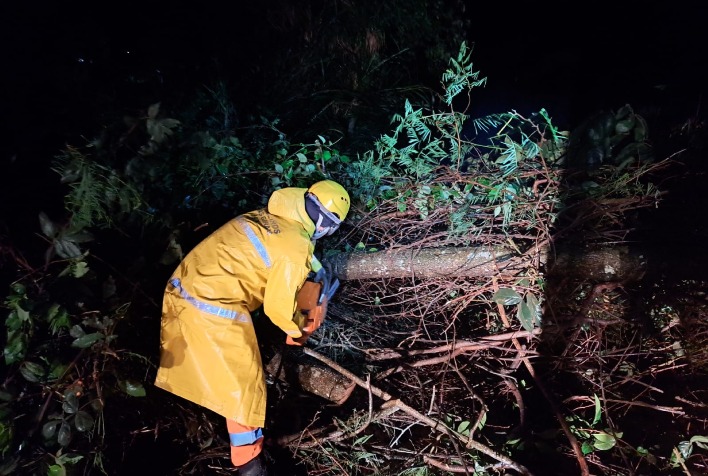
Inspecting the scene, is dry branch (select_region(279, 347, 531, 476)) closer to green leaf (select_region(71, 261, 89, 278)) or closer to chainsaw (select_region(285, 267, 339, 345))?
chainsaw (select_region(285, 267, 339, 345))

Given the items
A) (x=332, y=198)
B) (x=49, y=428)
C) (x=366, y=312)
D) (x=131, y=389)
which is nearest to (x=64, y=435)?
(x=49, y=428)

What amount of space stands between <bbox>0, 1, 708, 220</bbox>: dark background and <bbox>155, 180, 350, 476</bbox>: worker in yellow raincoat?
53.3 inches

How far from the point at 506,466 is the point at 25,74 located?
4170mm

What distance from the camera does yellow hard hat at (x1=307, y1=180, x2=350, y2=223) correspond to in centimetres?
228

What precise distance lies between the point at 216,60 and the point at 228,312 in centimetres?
337

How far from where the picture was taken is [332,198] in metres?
2.28

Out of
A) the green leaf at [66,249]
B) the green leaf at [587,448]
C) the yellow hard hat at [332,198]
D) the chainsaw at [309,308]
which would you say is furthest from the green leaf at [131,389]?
the green leaf at [587,448]

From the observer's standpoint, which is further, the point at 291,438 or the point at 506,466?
the point at 291,438

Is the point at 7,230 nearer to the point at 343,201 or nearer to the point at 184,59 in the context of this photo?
the point at 343,201

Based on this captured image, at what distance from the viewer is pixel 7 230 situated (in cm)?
215

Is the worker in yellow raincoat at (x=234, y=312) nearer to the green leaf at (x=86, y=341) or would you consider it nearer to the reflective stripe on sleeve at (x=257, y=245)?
the reflective stripe on sleeve at (x=257, y=245)

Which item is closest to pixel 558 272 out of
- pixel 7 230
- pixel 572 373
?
pixel 572 373

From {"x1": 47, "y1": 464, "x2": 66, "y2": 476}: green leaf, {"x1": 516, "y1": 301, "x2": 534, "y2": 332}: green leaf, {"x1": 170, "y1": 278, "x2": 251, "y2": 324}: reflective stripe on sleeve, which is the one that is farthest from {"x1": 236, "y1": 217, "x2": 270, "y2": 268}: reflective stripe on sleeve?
{"x1": 516, "y1": 301, "x2": 534, "y2": 332}: green leaf

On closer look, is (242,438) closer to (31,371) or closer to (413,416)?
(413,416)
